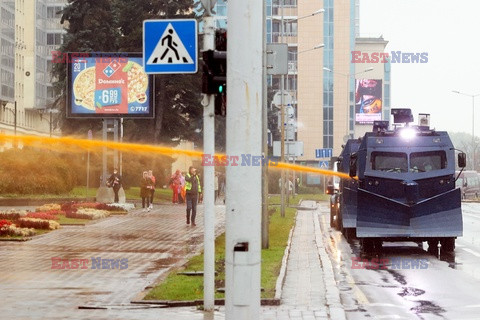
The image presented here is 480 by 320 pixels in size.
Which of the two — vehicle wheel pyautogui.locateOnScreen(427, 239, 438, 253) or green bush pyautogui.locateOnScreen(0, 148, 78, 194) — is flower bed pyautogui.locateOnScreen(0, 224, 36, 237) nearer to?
vehicle wheel pyautogui.locateOnScreen(427, 239, 438, 253)


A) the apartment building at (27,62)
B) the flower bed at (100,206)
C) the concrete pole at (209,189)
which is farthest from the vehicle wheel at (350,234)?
the apartment building at (27,62)

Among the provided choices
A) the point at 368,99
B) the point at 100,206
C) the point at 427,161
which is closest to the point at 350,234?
the point at 427,161

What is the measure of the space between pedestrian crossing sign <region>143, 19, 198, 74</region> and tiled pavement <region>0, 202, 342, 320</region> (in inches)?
115

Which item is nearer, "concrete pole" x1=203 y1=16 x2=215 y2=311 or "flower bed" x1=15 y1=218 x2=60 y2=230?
"concrete pole" x1=203 y1=16 x2=215 y2=311

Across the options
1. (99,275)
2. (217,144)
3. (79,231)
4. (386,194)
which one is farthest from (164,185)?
(99,275)

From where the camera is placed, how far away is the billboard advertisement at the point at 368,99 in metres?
131

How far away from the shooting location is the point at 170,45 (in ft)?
40.4

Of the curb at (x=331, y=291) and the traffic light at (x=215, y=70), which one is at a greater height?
the traffic light at (x=215, y=70)

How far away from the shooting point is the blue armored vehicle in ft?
74.8

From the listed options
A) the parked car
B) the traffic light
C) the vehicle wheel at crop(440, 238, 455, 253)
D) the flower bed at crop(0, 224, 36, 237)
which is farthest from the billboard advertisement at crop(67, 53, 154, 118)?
the parked car

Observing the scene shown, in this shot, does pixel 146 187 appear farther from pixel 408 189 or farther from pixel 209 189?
pixel 209 189

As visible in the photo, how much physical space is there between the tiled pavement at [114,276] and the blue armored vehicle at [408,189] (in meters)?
1.54

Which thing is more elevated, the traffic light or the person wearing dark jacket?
the traffic light

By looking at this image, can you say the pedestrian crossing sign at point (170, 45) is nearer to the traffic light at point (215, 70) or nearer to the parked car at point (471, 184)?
the traffic light at point (215, 70)
